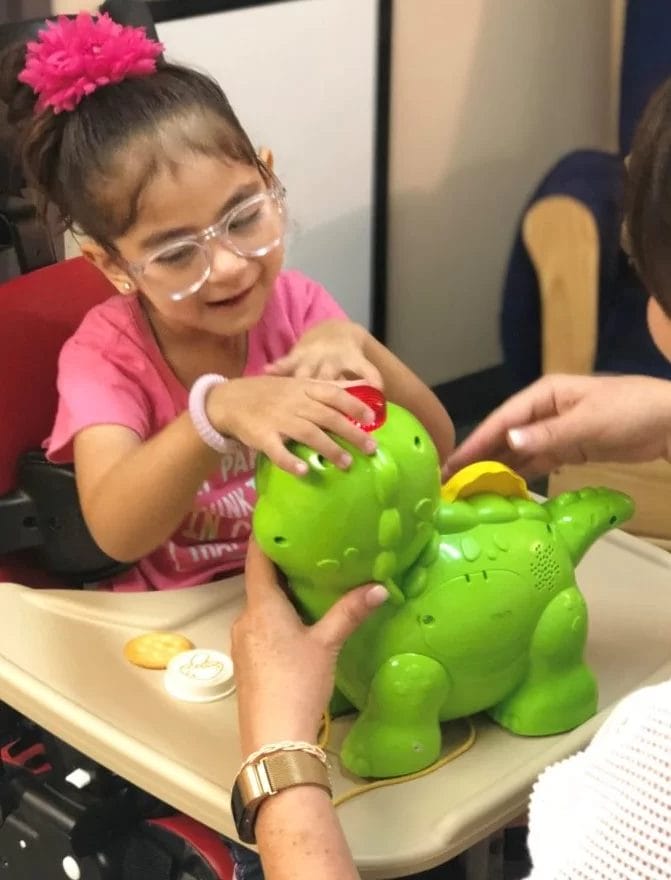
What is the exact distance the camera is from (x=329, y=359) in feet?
3.01

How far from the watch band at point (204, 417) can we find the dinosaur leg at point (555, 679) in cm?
26

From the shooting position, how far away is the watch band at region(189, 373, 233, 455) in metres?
0.86

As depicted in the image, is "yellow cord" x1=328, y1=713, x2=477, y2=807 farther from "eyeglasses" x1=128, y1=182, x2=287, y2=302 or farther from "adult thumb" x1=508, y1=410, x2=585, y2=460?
"eyeglasses" x1=128, y1=182, x2=287, y2=302

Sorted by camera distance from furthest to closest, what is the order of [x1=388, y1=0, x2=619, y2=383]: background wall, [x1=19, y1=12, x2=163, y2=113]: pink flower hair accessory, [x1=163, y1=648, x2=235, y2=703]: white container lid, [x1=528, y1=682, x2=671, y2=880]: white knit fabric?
1. [x1=388, y1=0, x2=619, y2=383]: background wall
2. [x1=19, y1=12, x2=163, y2=113]: pink flower hair accessory
3. [x1=163, y1=648, x2=235, y2=703]: white container lid
4. [x1=528, y1=682, x2=671, y2=880]: white knit fabric

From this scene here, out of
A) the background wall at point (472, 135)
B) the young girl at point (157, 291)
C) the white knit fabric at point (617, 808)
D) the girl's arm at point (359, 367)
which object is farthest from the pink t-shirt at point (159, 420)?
the background wall at point (472, 135)

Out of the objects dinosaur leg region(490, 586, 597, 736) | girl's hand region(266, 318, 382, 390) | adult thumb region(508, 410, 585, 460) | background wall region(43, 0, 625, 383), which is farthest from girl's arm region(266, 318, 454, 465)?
background wall region(43, 0, 625, 383)

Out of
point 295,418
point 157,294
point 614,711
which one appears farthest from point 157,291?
point 614,711

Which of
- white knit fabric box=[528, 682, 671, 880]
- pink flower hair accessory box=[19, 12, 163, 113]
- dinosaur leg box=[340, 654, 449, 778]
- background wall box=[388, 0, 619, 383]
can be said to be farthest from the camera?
background wall box=[388, 0, 619, 383]

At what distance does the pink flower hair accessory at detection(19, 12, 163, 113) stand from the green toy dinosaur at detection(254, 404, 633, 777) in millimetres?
392

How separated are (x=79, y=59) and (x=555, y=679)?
1.95 feet

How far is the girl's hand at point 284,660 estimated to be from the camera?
0.70m

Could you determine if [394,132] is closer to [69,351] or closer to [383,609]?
[69,351]

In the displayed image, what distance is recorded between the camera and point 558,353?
171 cm

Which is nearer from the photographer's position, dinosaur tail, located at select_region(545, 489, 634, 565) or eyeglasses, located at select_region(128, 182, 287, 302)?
dinosaur tail, located at select_region(545, 489, 634, 565)
